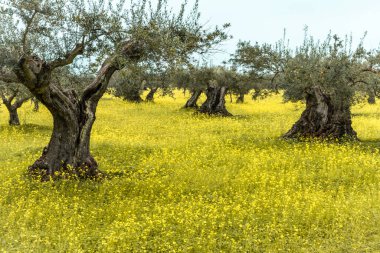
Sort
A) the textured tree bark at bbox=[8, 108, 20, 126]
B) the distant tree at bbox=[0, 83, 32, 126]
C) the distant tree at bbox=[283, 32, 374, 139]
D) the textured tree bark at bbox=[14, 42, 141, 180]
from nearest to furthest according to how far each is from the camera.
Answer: the textured tree bark at bbox=[14, 42, 141, 180] < the distant tree at bbox=[283, 32, 374, 139] < the distant tree at bbox=[0, 83, 32, 126] < the textured tree bark at bbox=[8, 108, 20, 126]

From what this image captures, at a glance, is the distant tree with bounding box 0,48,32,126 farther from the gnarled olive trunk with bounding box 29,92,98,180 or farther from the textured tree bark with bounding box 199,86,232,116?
the textured tree bark with bounding box 199,86,232,116

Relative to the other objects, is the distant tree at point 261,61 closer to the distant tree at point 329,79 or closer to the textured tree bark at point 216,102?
the distant tree at point 329,79

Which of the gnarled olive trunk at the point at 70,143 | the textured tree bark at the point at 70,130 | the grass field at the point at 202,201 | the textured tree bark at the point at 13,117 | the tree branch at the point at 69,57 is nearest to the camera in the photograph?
the grass field at the point at 202,201

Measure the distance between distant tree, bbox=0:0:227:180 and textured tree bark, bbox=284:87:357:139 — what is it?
11.6m

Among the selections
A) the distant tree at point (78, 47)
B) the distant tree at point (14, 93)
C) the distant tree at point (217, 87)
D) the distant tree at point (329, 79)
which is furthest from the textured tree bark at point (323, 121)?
the distant tree at point (14, 93)

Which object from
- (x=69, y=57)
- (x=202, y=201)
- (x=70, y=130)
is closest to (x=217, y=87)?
(x=70, y=130)

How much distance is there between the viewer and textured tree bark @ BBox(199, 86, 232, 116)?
44.4 meters

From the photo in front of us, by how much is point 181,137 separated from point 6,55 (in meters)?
14.7

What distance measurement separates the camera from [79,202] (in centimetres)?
1437

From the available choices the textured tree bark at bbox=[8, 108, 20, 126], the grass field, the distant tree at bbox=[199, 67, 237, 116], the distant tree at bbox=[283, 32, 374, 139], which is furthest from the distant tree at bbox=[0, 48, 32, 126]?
the distant tree at bbox=[199, 67, 237, 116]

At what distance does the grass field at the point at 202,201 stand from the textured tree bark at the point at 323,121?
1.67 metres

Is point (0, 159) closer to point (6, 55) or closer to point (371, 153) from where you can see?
point (6, 55)

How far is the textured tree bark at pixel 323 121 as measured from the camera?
2623cm

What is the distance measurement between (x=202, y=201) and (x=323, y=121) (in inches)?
570
